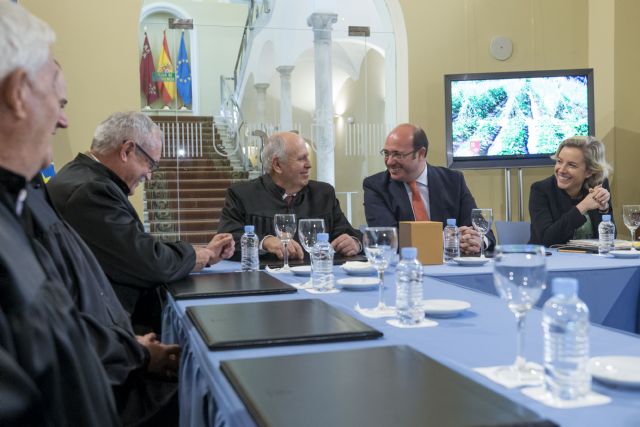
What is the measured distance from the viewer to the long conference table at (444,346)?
945mm

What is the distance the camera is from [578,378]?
0.96 metres

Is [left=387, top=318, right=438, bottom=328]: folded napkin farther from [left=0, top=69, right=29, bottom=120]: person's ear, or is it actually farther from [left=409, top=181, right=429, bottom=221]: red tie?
[left=409, top=181, right=429, bottom=221]: red tie

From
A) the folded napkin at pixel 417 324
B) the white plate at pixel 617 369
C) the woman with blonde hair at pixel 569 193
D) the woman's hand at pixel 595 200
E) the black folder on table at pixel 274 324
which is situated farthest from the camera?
the woman with blonde hair at pixel 569 193

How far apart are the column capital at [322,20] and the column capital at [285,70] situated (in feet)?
1.42

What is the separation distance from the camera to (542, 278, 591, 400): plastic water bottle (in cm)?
95

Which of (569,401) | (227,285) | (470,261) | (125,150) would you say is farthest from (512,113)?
(569,401)

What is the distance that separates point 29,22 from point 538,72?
4.89m

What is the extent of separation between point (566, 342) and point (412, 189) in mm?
2677

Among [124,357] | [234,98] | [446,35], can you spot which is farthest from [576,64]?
[124,357]

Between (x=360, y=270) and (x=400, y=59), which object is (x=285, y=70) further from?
(x=360, y=270)

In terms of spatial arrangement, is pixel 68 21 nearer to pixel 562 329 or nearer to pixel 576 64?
pixel 576 64

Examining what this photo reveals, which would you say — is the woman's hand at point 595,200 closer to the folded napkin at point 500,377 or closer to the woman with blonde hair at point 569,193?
the woman with blonde hair at point 569,193

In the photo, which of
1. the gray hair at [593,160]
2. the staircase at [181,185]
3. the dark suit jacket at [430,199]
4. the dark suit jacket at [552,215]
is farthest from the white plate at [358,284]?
the staircase at [181,185]

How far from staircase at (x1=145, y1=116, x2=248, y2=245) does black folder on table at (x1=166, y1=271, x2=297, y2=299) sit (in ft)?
11.1
